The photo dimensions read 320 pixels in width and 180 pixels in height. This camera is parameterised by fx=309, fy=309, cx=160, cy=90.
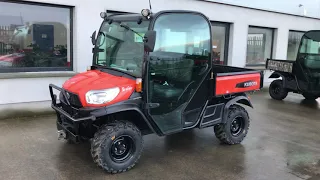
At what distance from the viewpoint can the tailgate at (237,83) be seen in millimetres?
4453

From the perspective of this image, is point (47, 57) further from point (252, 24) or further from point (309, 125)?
point (252, 24)

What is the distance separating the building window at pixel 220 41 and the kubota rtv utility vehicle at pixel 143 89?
484 centimetres

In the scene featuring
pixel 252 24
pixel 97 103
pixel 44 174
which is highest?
pixel 252 24

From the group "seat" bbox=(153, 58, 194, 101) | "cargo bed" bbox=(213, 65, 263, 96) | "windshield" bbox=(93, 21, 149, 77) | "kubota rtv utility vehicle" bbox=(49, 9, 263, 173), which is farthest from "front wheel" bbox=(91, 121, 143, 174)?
"cargo bed" bbox=(213, 65, 263, 96)

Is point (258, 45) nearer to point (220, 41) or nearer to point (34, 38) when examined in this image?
point (220, 41)

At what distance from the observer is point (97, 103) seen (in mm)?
3510

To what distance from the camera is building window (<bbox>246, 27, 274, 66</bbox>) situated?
10.4m

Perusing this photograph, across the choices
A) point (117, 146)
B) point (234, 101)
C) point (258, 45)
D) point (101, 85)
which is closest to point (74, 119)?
point (101, 85)

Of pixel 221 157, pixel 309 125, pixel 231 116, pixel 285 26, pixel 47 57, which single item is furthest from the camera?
pixel 285 26

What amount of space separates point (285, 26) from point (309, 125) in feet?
19.2

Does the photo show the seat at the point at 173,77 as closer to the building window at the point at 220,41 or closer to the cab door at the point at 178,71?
the cab door at the point at 178,71

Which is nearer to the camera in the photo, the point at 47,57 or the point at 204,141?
the point at 204,141

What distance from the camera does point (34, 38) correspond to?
6.31 metres

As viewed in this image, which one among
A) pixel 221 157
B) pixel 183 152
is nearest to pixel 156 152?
pixel 183 152
